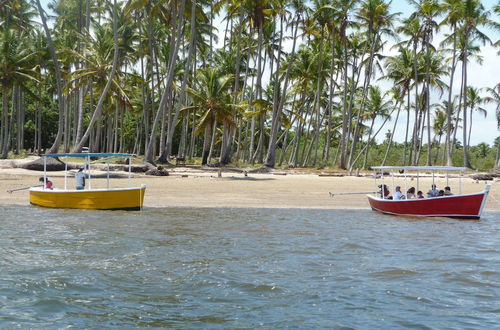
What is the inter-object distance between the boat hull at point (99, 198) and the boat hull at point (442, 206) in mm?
9068

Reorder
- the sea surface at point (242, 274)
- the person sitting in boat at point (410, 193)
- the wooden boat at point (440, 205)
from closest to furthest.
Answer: the sea surface at point (242, 274) → the wooden boat at point (440, 205) → the person sitting in boat at point (410, 193)

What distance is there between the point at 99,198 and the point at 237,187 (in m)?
9.49

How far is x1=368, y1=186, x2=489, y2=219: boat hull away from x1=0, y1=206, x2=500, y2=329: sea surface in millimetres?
2390

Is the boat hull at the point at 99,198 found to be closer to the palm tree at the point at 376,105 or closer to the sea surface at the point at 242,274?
the sea surface at the point at 242,274

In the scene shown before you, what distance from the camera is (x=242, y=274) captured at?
10195mm

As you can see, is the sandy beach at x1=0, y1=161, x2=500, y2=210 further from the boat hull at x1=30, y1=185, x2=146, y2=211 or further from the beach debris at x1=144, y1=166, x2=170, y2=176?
the boat hull at x1=30, y1=185, x2=146, y2=211

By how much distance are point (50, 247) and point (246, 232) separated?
5.17 m

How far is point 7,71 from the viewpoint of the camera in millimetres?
45281

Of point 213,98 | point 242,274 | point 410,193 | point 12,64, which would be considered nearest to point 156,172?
point 213,98

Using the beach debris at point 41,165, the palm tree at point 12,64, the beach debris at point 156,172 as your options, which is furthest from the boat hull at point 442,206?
the palm tree at point 12,64

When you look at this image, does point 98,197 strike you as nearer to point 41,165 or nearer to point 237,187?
point 237,187

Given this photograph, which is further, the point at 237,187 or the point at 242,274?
the point at 237,187

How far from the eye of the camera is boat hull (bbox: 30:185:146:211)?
1945 cm

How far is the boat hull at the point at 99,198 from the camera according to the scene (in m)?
19.5
